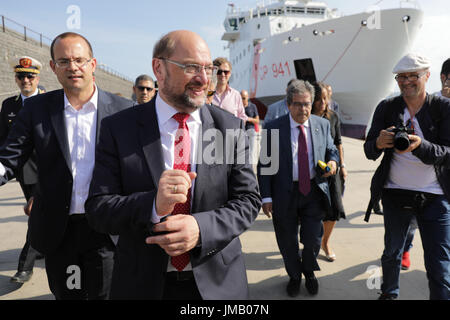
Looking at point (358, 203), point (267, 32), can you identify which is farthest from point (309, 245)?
point (267, 32)

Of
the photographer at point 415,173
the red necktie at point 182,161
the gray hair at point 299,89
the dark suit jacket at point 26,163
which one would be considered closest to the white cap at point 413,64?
the photographer at point 415,173

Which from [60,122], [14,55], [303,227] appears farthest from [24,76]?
[14,55]

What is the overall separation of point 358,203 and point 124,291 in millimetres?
5189

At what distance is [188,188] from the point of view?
1.22m

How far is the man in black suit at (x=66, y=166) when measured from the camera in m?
2.01

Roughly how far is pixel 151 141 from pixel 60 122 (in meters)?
1.04

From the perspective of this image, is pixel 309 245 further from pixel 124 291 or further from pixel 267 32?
pixel 267 32

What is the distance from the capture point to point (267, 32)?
988 inches

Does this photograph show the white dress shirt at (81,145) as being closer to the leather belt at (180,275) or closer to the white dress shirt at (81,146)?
the white dress shirt at (81,146)

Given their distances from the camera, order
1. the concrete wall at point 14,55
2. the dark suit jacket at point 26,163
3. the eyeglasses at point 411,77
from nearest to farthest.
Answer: the eyeglasses at point 411,77, the dark suit jacket at point 26,163, the concrete wall at point 14,55

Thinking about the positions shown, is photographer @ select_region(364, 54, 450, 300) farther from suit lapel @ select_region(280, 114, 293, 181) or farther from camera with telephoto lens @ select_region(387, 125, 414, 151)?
suit lapel @ select_region(280, 114, 293, 181)

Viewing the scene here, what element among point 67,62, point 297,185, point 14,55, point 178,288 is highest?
point 14,55

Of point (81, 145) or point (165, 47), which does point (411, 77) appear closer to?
point (165, 47)

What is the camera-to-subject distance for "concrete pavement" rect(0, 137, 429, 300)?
2.98 metres
